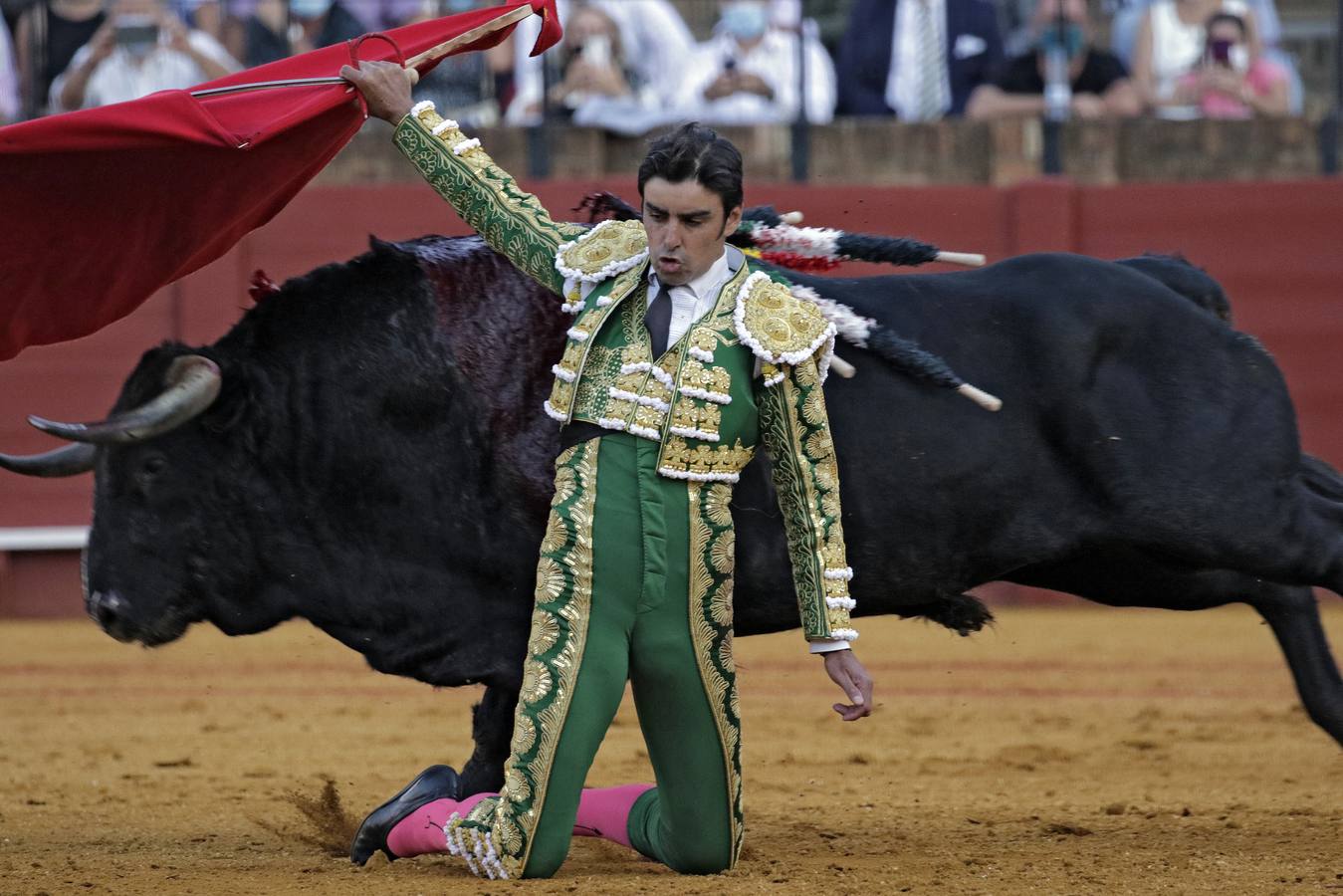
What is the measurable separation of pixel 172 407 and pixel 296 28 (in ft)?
16.3

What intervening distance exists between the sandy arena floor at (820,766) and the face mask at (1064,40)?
250 cm

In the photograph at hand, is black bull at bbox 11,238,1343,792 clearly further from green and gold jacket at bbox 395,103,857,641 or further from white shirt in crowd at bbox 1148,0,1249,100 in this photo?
white shirt in crowd at bbox 1148,0,1249,100

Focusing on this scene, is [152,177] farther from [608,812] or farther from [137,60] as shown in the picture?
[137,60]

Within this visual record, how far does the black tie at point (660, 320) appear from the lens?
3262mm

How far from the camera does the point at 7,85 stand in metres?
8.35

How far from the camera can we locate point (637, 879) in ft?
11.0

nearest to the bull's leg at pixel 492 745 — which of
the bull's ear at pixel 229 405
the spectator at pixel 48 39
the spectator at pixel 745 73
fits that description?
the bull's ear at pixel 229 405

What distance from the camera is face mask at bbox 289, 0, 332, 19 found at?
27.1 feet

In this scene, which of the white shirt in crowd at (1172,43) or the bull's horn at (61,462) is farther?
the white shirt in crowd at (1172,43)

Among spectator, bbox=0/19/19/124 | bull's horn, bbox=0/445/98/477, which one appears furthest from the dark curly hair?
spectator, bbox=0/19/19/124

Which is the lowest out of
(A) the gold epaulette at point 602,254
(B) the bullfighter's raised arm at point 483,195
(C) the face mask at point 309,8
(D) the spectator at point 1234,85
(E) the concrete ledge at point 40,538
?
(E) the concrete ledge at point 40,538

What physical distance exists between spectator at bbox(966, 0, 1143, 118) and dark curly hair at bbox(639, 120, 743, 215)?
18.8 ft

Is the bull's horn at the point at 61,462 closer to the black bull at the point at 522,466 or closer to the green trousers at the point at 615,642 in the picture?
the black bull at the point at 522,466

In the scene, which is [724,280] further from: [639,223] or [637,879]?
[637,879]
